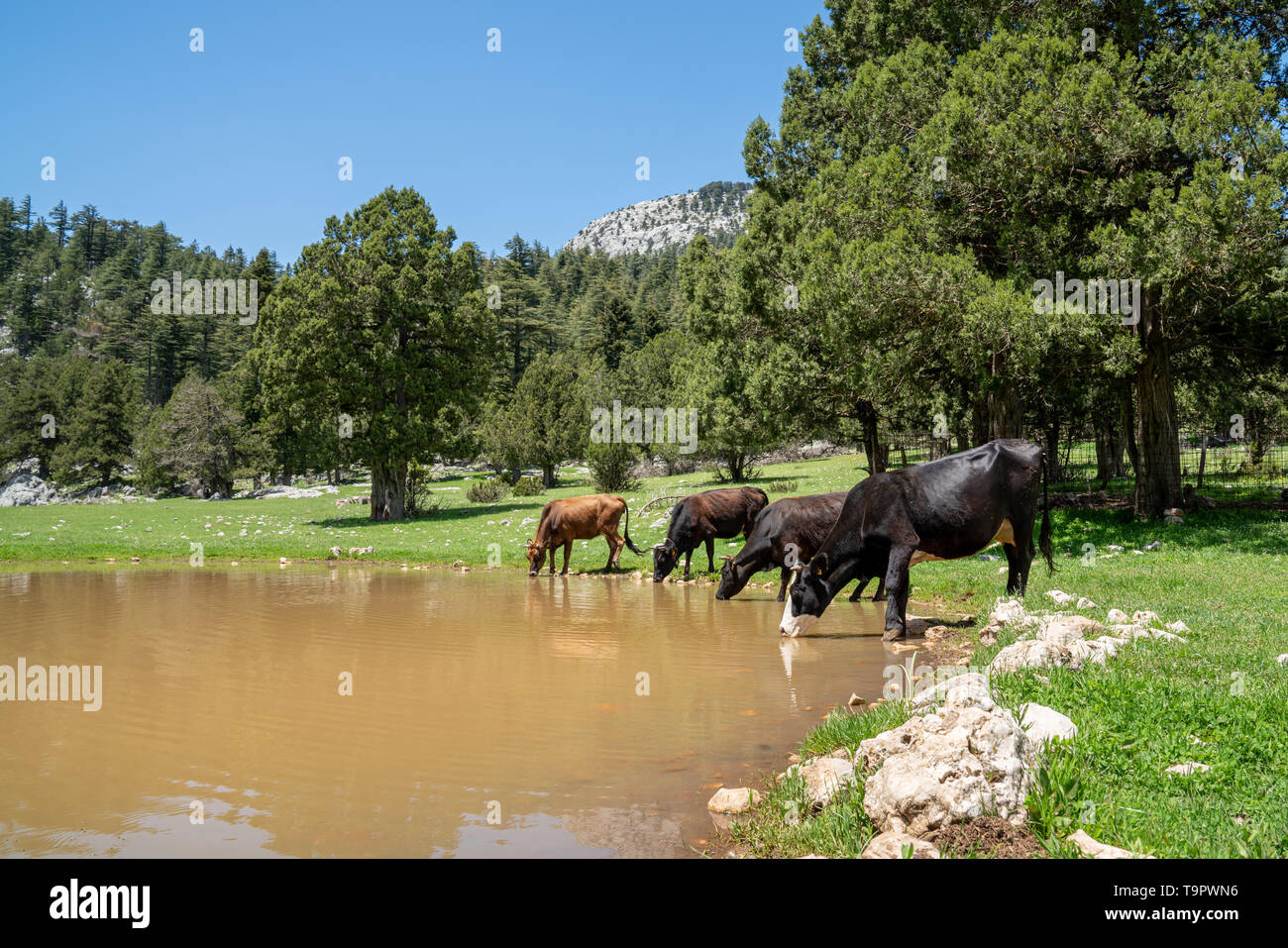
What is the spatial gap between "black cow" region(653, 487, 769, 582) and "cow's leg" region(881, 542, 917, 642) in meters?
7.47

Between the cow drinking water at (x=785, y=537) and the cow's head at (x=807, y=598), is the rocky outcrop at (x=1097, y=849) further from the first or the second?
the cow drinking water at (x=785, y=537)

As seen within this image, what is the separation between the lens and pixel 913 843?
399 cm

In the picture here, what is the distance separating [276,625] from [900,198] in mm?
17210

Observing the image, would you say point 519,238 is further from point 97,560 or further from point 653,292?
point 97,560

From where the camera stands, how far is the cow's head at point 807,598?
11766 mm

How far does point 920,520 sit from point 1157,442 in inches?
483

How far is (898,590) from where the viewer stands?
11.2 meters

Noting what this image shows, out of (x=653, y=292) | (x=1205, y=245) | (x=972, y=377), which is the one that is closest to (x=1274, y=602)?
(x=1205, y=245)

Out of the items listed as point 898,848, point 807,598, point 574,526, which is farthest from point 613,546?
point 898,848

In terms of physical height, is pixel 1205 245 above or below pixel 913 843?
above

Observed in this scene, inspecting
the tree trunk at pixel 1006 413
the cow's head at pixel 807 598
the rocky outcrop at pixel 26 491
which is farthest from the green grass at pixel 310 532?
the rocky outcrop at pixel 26 491

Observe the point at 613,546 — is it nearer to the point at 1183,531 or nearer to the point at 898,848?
the point at 1183,531

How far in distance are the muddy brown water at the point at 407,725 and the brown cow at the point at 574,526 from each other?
635cm

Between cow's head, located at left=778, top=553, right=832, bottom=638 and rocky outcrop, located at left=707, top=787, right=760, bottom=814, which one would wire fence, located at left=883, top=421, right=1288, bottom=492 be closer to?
cow's head, located at left=778, top=553, right=832, bottom=638
